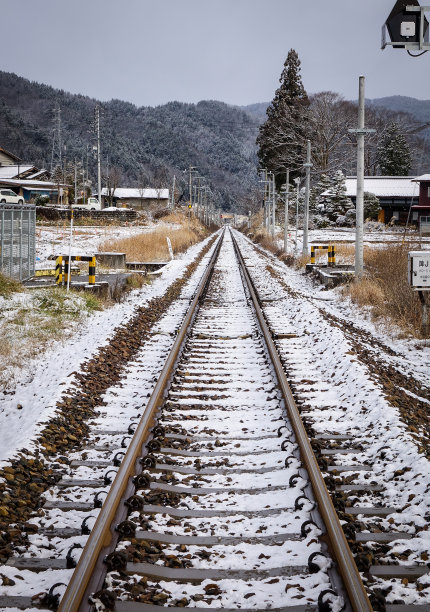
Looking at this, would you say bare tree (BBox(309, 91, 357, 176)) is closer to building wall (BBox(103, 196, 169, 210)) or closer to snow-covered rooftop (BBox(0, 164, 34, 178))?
snow-covered rooftop (BBox(0, 164, 34, 178))

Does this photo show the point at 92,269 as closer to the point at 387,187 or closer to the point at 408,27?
the point at 408,27

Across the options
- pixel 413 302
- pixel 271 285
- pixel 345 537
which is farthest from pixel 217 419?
pixel 271 285

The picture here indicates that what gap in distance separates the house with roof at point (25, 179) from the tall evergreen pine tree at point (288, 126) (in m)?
24.6

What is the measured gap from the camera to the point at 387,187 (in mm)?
69188

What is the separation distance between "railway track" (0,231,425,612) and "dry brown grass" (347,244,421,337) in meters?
5.25

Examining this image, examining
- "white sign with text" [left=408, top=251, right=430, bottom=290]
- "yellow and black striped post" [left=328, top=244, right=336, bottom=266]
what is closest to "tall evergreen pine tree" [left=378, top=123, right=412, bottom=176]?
"yellow and black striped post" [left=328, top=244, right=336, bottom=266]

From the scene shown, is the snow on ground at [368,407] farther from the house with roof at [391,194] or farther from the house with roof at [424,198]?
the house with roof at [391,194]

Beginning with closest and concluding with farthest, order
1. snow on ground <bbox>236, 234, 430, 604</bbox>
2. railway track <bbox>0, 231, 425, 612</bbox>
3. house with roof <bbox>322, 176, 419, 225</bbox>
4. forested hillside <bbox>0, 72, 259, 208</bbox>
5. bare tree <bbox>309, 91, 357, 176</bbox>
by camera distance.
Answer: railway track <bbox>0, 231, 425, 612</bbox> → snow on ground <bbox>236, 234, 430, 604</bbox> → bare tree <bbox>309, 91, 357, 176</bbox> → house with roof <bbox>322, 176, 419, 225</bbox> → forested hillside <bbox>0, 72, 259, 208</bbox>

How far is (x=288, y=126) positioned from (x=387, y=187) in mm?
14361

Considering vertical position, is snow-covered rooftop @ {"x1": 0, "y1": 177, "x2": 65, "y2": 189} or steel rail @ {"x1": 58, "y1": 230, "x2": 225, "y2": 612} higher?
snow-covered rooftop @ {"x1": 0, "y1": 177, "x2": 65, "y2": 189}

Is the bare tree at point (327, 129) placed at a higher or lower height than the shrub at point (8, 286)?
higher

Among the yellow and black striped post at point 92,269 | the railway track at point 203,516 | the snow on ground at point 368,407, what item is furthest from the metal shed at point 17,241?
the railway track at point 203,516

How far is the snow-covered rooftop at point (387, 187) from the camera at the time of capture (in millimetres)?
66938

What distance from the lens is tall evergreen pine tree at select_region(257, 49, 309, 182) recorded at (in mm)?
63125
